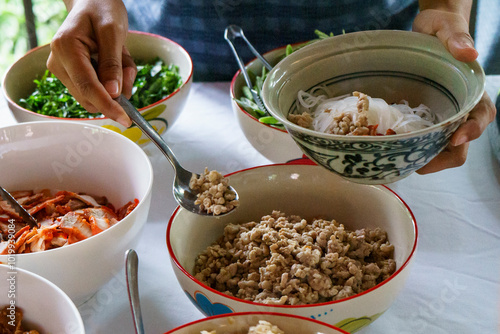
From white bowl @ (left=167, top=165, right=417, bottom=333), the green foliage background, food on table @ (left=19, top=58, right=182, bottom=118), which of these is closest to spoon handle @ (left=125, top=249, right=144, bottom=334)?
white bowl @ (left=167, top=165, right=417, bottom=333)

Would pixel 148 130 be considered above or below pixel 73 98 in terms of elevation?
above

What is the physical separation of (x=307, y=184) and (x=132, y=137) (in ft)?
1.52

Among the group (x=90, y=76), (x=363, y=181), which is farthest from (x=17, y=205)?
(x=363, y=181)

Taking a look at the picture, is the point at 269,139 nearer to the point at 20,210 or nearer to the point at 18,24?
the point at 20,210

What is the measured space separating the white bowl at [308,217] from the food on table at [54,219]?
16cm

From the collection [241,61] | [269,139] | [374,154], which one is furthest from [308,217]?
[241,61]

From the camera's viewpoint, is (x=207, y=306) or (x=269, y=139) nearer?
(x=207, y=306)

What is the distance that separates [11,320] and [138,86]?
84cm

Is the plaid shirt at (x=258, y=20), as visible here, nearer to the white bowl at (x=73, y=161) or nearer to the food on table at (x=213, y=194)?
the white bowl at (x=73, y=161)

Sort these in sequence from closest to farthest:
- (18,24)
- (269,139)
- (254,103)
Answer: (269,139), (254,103), (18,24)

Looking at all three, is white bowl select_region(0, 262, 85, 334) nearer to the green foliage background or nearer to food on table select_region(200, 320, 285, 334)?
food on table select_region(200, 320, 285, 334)

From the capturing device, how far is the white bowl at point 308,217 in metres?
0.79

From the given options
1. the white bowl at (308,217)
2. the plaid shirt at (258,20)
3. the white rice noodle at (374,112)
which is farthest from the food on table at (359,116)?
the plaid shirt at (258,20)

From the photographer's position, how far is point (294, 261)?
2.96ft
